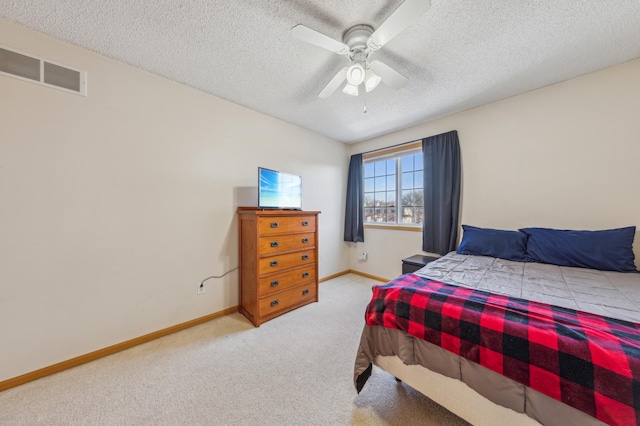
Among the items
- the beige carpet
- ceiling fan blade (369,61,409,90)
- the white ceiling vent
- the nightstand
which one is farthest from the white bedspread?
the white ceiling vent

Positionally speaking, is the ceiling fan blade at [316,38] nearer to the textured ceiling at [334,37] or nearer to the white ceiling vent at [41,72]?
the textured ceiling at [334,37]

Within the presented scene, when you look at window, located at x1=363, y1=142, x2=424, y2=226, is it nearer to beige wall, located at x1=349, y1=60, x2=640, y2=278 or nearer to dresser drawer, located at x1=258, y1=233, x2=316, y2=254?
beige wall, located at x1=349, y1=60, x2=640, y2=278

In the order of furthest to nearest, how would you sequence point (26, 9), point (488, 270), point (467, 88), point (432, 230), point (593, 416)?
point (432, 230) → point (467, 88) → point (488, 270) → point (26, 9) → point (593, 416)

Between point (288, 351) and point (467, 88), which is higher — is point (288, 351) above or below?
below

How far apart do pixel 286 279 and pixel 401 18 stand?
234 cm

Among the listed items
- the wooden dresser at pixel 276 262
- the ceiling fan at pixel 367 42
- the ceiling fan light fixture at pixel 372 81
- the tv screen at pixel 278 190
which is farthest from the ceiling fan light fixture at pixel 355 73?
the wooden dresser at pixel 276 262

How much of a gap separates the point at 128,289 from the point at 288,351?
1.46m

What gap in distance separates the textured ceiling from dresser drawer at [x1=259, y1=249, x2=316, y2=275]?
69.1 inches

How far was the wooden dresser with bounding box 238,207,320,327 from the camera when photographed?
2.23 metres

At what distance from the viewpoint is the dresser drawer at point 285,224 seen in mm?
2262

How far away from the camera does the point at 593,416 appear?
0.73 m

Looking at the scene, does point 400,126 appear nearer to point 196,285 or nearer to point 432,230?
point 432,230

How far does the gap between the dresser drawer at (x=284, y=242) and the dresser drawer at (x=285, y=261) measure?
7 centimetres

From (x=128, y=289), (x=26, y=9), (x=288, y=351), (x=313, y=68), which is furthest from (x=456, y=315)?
(x=26, y=9)
